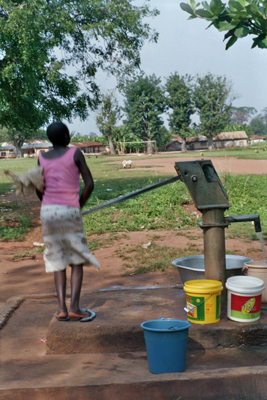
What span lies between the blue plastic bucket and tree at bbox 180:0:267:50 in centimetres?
203

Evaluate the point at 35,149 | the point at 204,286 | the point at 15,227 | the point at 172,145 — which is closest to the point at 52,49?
the point at 15,227

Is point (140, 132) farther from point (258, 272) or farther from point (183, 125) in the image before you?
point (258, 272)

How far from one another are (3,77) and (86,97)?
11.9ft

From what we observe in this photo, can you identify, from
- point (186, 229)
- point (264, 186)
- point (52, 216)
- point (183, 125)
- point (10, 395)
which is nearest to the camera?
point (10, 395)

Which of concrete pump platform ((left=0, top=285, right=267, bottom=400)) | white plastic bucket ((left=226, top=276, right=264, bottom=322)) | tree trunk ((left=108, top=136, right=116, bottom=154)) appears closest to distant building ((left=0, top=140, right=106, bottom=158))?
tree trunk ((left=108, top=136, right=116, bottom=154))

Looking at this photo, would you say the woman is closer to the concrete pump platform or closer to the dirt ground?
the concrete pump platform

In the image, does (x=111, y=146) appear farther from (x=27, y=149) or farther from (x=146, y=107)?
(x=27, y=149)

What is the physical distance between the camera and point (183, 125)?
56.2 meters

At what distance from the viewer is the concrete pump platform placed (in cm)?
238

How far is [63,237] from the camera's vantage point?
10.1 feet

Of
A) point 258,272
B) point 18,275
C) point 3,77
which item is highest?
point 3,77

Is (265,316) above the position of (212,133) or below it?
below

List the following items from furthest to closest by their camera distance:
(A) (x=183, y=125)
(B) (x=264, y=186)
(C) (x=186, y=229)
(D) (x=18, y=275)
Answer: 1. (A) (x=183, y=125)
2. (B) (x=264, y=186)
3. (C) (x=186, y=229)
4. (D) (x=18, y=275)

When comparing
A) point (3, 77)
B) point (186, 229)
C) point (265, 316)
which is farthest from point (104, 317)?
point (3, 77)
